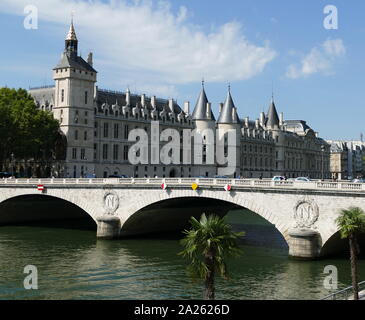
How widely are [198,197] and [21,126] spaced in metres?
35.9

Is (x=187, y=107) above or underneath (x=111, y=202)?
above

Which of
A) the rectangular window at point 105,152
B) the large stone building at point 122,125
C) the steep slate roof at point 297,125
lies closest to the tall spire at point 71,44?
the large stone building at point 122,125

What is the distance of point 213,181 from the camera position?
148 ft

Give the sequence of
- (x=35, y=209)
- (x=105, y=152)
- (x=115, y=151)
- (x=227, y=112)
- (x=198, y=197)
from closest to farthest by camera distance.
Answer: (x=198, y=197) → (x=35, y=209) → (x=105, y=152) → (x=115, y=151) → (x=227, y=112)

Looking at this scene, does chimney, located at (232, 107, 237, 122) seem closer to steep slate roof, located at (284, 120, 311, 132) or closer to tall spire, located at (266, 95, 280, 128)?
tall spire, located at (266, 95, 280, 128)

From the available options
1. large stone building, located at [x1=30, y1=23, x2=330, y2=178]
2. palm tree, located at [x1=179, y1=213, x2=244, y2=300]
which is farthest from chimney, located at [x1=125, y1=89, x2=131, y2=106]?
palm tree, located at [x1=179, y1=213, x2=244, y2=300]

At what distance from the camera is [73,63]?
85.2 m

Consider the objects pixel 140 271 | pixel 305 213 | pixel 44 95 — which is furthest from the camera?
pixel 44 95

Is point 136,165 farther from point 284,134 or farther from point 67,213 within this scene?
point 284,134

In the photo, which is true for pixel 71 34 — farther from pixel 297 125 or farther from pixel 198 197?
pixel 297 125

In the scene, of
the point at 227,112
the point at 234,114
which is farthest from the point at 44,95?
the point at 234,114

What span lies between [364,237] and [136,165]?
61.6 metres

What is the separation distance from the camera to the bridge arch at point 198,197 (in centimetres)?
4047
